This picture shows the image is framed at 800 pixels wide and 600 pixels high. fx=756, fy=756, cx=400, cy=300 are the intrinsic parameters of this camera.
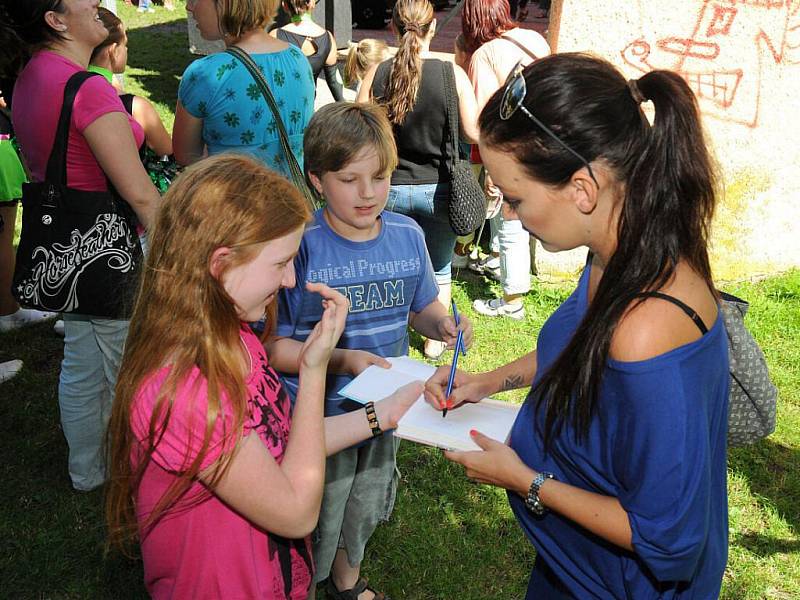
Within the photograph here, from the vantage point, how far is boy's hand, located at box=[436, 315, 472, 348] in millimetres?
2295

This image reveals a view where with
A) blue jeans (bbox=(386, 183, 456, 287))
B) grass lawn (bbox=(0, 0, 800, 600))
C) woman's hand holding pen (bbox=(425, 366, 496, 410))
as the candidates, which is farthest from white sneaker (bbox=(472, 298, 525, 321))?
woman's hand holding pen (bbox=(425, 366, 496, 410))

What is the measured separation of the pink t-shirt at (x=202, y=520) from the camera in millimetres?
1397

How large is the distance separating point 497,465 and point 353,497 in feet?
3.43

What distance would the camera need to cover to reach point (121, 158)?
8.87ft

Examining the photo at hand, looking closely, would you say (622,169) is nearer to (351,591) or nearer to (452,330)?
(452,330)

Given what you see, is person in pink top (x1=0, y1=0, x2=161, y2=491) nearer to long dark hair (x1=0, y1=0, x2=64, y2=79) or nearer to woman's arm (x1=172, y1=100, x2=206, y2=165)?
long dark hair (x1=0, y1=0, x2=64, y2=79)

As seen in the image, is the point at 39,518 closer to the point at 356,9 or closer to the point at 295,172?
the point at 295,172

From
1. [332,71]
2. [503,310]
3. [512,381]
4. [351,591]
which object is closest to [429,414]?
[512,381]

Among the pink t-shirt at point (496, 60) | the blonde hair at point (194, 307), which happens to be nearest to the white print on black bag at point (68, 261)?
the blonde hair at point (194, 307)

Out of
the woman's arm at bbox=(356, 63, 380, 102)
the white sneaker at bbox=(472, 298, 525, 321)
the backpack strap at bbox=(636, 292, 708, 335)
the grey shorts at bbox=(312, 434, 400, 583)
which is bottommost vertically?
the white sneaker at bbox=(472, 298, 525, 321)

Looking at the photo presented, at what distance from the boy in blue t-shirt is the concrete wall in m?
2.83

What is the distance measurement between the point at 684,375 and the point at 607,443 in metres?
0.21

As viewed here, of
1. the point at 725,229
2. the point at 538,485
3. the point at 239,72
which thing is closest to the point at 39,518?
the point at 239,72

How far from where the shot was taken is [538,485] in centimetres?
156
